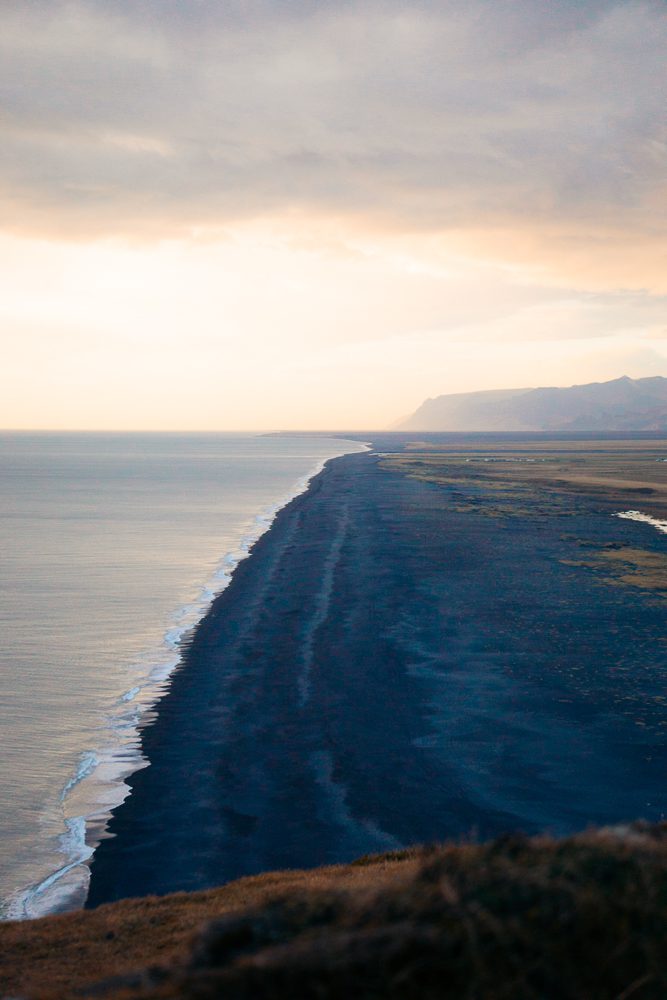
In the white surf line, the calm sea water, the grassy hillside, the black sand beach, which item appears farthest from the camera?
the white surf line

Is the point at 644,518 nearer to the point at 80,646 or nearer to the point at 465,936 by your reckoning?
the point at 80,646

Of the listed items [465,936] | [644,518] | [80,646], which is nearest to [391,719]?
[80,646]

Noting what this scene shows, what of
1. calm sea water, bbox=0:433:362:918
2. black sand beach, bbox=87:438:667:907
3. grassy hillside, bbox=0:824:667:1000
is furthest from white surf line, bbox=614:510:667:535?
grassy hillside, bbox=0:824:667:1000

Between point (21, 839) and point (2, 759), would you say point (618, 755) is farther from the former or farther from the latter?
point (2, 759)

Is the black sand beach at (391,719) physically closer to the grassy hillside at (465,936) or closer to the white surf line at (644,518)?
the grassy hillside at (465,936)

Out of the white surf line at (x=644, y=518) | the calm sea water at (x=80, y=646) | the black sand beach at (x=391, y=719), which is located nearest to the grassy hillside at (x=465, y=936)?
the black sand beach at (x=391, y=719)

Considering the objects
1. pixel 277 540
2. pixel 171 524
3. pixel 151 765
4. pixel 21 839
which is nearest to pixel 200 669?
pixel 151 765

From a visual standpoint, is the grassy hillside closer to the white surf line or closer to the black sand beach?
the black sand beach
